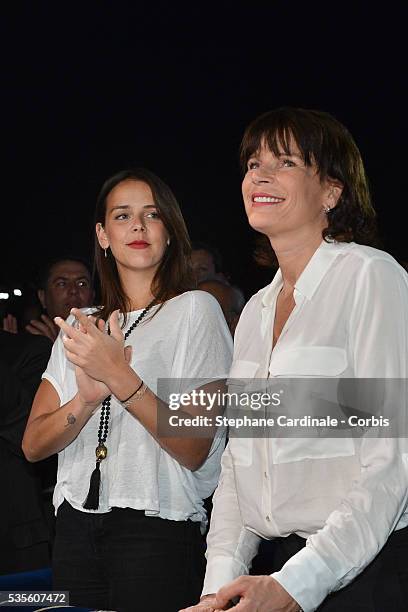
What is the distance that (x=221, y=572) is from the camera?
5.63 ft

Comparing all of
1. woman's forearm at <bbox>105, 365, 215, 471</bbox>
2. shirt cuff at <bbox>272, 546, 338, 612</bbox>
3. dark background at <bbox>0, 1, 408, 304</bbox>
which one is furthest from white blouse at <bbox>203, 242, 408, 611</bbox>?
dark background at <bbox>0, 1, 408, 304</bbox>

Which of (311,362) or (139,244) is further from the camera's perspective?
(139,244)

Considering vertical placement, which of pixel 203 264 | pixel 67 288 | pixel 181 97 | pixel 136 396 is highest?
pixel 181 97

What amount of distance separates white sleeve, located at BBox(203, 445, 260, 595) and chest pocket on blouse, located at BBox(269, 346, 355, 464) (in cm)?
19

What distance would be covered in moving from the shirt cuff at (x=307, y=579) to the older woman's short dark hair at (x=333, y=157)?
597 millimetres

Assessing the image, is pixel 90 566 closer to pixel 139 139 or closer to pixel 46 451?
pixel 46 451

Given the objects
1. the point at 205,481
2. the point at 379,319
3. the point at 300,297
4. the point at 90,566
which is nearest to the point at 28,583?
the point at 90,566

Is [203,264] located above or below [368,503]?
above

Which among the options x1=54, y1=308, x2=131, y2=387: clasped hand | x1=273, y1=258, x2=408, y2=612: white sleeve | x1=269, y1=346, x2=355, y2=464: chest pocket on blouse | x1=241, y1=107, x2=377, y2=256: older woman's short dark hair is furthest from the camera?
x1=54, y1=308, x2=131, y2=387: clasped hand

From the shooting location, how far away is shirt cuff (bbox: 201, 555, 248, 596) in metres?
1.71

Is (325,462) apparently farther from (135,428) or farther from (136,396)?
(135,428)

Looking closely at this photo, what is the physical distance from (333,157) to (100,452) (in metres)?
0.85

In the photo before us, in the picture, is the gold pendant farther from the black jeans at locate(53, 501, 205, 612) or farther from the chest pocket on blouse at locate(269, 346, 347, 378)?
the chest pocket on blouse at locate(269, 346, 347, 378)

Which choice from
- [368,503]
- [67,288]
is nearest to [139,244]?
[368,503]
